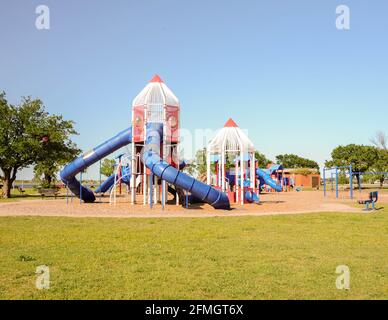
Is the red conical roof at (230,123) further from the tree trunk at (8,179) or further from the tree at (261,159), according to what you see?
the tree at (261,159)

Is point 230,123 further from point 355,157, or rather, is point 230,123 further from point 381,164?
point 381,164

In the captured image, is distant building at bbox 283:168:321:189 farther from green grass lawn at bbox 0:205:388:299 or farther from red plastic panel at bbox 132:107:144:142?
green grass lawn at bbox 0:205:388:299

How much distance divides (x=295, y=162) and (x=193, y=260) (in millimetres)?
127062

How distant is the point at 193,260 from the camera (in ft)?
26.7

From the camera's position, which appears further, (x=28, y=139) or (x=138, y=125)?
(x=28, y=139)

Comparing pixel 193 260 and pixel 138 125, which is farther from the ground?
pixel 138 125

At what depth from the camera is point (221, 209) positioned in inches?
861

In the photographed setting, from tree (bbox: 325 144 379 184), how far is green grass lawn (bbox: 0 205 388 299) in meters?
49.2

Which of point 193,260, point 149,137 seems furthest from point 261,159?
point 193,260

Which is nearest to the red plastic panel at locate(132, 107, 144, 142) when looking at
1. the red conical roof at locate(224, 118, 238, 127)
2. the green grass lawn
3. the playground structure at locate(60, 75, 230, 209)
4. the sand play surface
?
the playground structure at locate(60, 75, 230, 209)

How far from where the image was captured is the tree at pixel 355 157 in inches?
2361

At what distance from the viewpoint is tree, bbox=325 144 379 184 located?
60.0 metres

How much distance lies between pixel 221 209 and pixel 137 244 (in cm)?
1219

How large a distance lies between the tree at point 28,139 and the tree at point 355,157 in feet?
134
